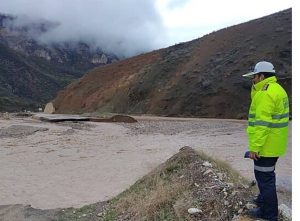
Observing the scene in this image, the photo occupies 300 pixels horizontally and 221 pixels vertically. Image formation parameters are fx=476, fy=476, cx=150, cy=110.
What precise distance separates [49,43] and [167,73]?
355 ft

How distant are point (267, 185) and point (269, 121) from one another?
2.54 feet

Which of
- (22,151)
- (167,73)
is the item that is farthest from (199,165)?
(167,73)

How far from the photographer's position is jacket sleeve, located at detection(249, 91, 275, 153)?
4730mm

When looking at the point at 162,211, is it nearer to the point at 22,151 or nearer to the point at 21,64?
the point at 22,151

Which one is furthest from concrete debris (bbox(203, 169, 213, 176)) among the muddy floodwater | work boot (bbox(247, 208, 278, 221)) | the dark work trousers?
the dark work trousers

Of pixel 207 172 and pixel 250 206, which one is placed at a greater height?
pixel 207 172

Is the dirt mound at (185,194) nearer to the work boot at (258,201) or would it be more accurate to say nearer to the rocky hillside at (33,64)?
the work boot at (258,201)

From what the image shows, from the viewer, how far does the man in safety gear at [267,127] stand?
4.74 meters

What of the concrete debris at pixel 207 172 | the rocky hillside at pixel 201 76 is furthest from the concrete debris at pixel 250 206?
the rocky hillside at pixel 201 76

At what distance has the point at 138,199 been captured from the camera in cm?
726

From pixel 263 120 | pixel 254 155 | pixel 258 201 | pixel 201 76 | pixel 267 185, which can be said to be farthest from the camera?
pixel 201 76

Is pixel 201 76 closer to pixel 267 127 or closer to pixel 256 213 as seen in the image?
pixel 256 213

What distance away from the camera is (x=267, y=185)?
5.09 metres

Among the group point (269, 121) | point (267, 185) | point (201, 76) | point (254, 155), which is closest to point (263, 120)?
point (269, 121)
